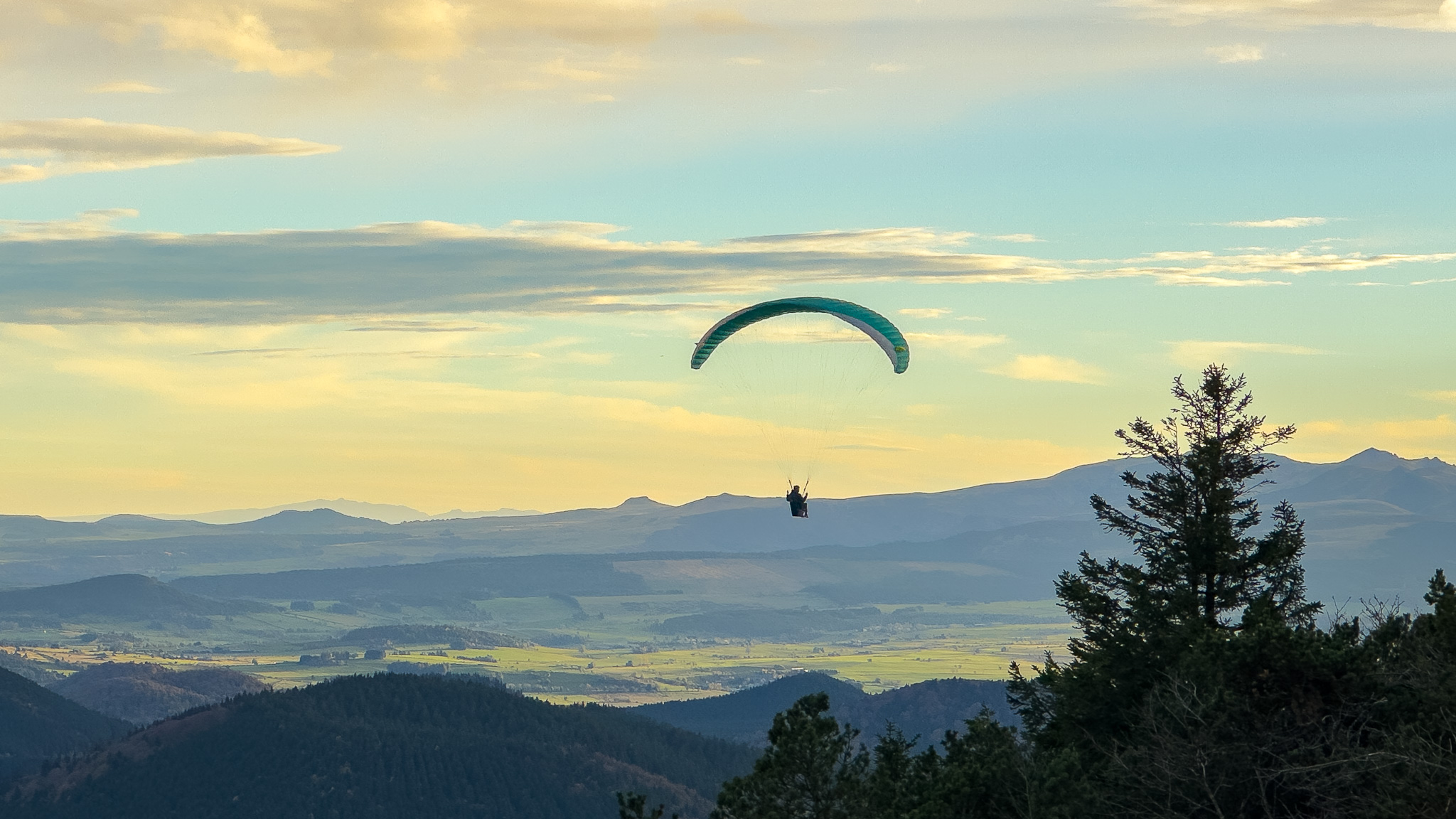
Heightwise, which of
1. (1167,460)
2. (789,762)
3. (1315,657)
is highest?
(1167,460)

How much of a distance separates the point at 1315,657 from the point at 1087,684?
39.2 feet

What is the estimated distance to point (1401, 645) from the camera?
47.9 m

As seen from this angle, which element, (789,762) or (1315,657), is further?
(789,762)

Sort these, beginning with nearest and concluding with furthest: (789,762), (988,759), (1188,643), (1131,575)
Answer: (988,759) → (1188,643) → (1131,575) → (789,762)

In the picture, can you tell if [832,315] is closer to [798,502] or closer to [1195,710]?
[798,502]

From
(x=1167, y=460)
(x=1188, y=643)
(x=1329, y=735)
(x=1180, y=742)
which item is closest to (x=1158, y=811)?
(x=1180, y=742)

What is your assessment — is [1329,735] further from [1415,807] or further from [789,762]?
[789,762]

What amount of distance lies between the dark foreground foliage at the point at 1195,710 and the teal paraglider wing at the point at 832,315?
2477 centimetres

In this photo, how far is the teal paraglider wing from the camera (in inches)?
3374

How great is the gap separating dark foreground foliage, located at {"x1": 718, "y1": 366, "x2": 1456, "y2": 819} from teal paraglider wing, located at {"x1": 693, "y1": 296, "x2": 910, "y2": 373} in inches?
975

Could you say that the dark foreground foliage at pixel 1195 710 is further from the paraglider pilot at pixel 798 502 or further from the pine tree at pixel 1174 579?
the paraglider pilot at pixel 798 502

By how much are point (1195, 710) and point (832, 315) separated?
45411 millimetres

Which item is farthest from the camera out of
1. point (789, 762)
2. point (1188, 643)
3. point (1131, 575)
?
point (789, 762)

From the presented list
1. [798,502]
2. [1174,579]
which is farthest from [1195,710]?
[798,502]
